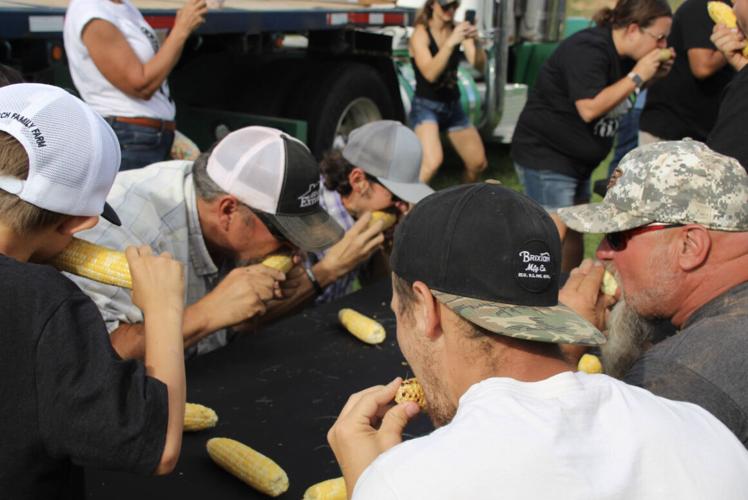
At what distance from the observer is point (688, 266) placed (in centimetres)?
228

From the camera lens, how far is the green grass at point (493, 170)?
8.98 m

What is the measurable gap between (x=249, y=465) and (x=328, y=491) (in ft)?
0.71

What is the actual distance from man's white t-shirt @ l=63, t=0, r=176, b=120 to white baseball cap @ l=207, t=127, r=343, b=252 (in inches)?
60.4

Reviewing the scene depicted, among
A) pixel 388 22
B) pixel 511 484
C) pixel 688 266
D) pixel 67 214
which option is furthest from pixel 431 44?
pixel 511 484

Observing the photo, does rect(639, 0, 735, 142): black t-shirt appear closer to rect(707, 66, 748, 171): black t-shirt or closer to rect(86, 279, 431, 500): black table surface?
rect(707, 66, 748, 171): black t-shirt

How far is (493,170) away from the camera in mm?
9641

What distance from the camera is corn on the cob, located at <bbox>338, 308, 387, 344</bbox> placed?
3.08m

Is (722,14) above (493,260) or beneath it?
above

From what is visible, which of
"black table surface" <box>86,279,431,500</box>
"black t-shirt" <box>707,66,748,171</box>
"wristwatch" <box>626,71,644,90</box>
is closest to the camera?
"black table surface" <box>86,279,431,500</box>

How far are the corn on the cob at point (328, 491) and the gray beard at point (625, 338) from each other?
2.94ft

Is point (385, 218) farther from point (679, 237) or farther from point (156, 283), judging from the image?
point (156, 283)

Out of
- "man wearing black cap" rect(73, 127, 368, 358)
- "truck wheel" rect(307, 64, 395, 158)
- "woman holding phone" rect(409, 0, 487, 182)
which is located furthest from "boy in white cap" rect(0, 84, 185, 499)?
"woman holding phone" rect(409, 0, 487, 182)

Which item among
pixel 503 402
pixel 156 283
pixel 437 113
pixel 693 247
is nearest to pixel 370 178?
pixel 693 247

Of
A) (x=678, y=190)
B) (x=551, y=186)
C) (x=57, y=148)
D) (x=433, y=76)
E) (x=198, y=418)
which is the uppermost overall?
(x=57, y=148)
